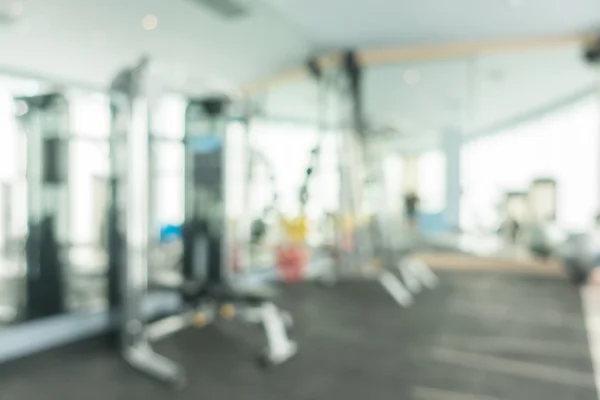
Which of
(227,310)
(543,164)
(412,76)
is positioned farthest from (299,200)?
(543,164)

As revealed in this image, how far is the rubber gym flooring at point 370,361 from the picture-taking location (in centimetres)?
239

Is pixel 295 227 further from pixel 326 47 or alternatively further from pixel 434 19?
pixel 434 19

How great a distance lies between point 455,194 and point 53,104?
14.1ft

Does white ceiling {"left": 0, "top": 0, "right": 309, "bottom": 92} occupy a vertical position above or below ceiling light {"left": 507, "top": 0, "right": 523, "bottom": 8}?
below

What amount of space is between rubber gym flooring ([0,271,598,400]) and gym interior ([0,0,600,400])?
0.02 metres

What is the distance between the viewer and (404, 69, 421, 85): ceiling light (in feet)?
20.1

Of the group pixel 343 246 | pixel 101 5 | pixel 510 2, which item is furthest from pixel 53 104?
pixel 510 2

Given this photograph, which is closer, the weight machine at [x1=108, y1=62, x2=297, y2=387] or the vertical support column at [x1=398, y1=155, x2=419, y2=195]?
the weight machine at [x1=108, y1=62, x2=297, y2=387]

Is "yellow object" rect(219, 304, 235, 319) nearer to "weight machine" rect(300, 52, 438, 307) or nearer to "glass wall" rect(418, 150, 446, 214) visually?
"weight machine" rect(300, 52, 438, 307)

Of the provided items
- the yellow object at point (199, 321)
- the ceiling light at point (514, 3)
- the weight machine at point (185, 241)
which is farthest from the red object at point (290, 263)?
the ceiling light at point (514, 3)

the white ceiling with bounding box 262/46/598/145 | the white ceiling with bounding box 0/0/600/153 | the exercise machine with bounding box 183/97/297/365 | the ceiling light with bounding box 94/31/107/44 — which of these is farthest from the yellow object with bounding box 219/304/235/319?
the white ceiling with bounding box 262/46/598/145

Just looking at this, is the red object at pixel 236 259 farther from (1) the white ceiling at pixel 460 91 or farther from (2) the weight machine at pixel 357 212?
(1) the white ceiling at pixel 460 91

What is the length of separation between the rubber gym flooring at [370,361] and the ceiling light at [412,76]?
304cm

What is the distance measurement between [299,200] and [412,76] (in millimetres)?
2486
